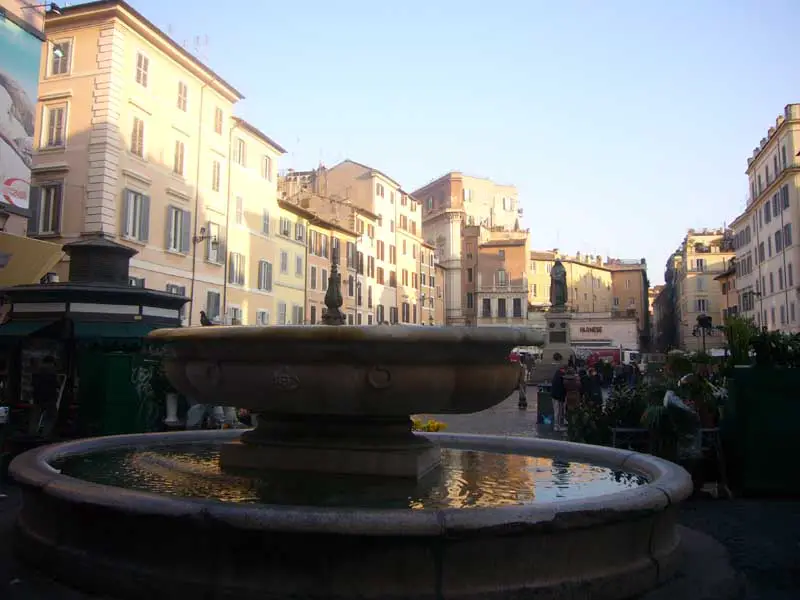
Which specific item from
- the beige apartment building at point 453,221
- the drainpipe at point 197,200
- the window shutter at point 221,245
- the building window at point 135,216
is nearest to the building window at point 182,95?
the drainpipe at point 197,200

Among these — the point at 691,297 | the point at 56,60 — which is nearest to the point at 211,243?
the point at 56,60

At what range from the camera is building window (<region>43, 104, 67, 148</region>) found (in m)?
26.3

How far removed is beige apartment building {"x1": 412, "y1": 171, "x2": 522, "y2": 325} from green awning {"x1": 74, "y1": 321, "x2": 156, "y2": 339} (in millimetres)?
60452

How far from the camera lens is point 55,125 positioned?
26.6 metres

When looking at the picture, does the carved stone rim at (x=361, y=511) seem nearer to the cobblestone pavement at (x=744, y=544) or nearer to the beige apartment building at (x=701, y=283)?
the cobblestone pavement at (x=744, y=544)

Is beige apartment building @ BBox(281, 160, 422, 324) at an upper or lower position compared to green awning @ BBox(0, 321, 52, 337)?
upper

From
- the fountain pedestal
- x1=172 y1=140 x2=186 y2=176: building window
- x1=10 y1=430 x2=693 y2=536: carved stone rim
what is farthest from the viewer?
x1=172 y1=140 x2=186 y2=176: building window

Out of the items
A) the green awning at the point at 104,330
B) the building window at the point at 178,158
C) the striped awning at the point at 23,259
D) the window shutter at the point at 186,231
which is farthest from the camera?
the window shutter at the point at 186,231

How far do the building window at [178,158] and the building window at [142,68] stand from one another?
299 cm

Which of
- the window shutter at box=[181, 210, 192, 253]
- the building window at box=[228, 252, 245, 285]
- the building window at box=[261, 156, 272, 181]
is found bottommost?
the building window at box=[228, 252, 245, 285]

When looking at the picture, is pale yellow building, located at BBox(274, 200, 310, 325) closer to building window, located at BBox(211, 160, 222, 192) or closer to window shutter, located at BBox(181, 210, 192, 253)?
building window, located at BBox(211, 160, 222, 192)

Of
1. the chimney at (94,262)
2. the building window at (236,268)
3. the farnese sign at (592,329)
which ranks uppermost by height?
the building window at (236,268)

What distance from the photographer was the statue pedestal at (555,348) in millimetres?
36219

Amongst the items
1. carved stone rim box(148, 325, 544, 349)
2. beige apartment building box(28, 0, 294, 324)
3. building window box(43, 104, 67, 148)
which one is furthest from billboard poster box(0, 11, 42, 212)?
carved stone rim box(148, 325, 544, 349)
